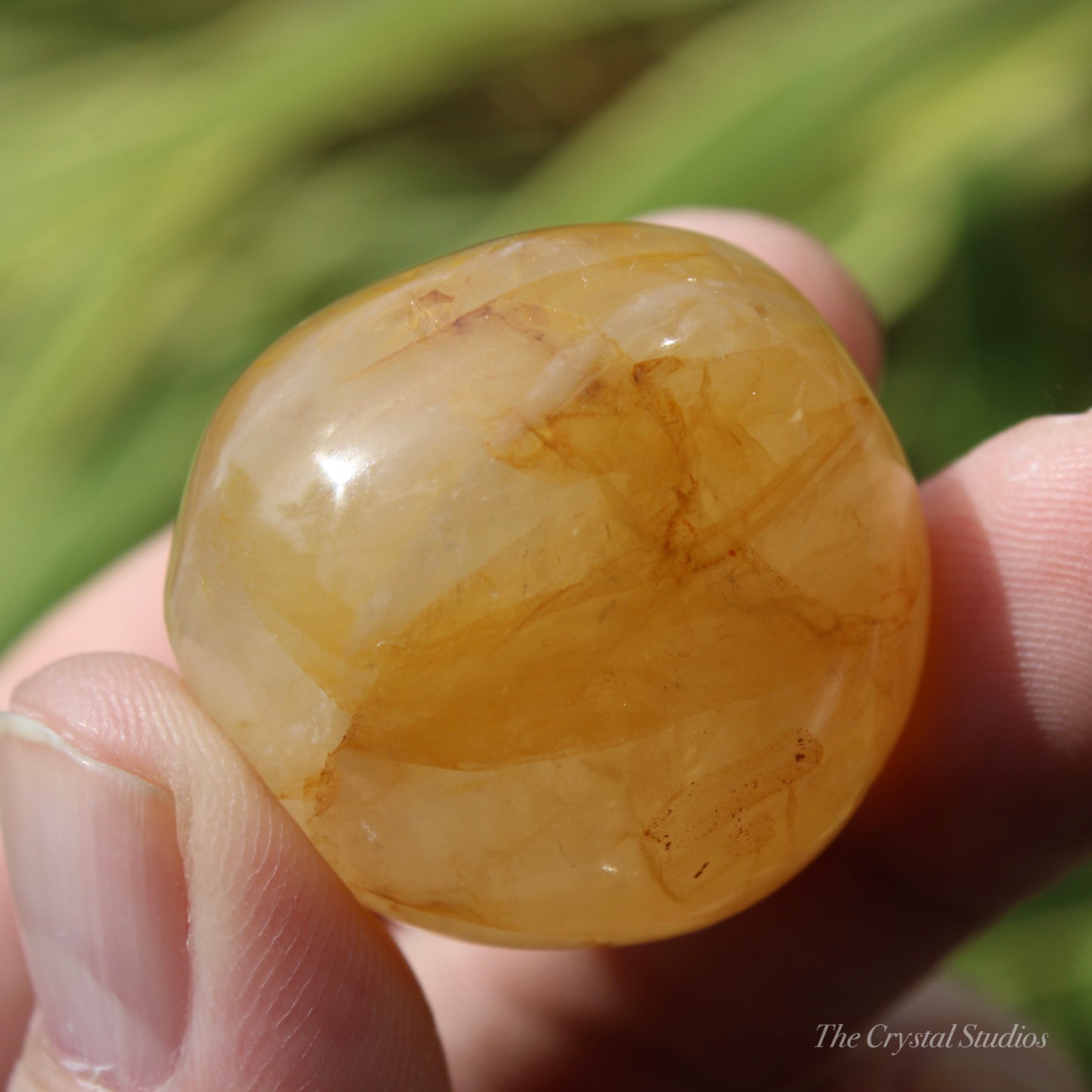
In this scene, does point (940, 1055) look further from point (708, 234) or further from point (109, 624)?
point (109, 624)

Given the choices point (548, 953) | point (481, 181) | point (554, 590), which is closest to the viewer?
point (554, 590)

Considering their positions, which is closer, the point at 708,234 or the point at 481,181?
the point at 708,234

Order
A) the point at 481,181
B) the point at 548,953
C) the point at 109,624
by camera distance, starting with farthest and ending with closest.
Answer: the point at 481,181
the point at 109,624
the point at 548,953

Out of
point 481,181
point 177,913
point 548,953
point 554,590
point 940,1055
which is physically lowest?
point 940,1055

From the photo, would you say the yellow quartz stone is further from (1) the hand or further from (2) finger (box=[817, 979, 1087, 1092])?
(2) finger (box=[817, 979, 1087, 1092])

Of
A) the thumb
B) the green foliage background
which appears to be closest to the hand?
the thumb

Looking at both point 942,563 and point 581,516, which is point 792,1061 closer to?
point 942,563

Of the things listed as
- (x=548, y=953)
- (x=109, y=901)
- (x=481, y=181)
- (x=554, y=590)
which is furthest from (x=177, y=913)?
(x=481, y=181)

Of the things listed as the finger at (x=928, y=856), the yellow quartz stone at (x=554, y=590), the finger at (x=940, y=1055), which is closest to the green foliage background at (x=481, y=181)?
the finger at (x=940, y=1055)
